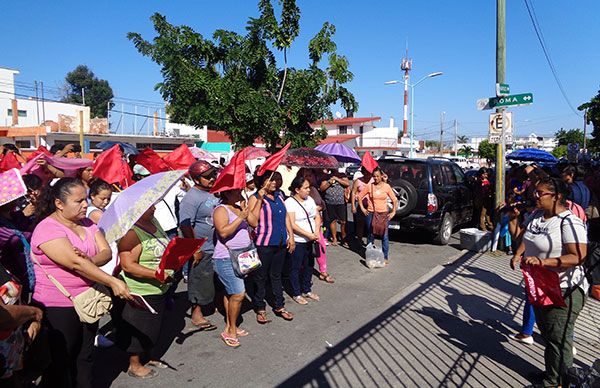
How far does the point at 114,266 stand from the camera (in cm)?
374

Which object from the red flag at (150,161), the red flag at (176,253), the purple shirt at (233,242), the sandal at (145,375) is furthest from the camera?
the red flag at (150,161)

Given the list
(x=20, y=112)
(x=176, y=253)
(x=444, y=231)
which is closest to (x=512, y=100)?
(x=444, y=231)

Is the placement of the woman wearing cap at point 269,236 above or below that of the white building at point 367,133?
below

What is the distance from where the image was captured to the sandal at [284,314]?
536 cm

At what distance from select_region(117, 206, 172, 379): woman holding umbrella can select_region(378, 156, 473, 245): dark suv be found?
6144 mm

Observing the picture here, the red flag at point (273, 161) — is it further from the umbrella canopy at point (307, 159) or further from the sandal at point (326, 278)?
the sandal at point (326, 278)

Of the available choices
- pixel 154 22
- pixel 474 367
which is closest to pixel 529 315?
pixel 474 367

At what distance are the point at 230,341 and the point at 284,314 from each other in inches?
37.3

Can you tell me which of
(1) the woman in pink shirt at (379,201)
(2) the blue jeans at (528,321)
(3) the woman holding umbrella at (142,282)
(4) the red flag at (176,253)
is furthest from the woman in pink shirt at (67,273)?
(1) the woman in pink shirt at (379,201)

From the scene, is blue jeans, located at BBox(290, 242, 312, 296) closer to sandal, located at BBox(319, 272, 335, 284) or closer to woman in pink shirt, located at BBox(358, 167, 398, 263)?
sandal, located at BBox(319, 272, 335, 284)

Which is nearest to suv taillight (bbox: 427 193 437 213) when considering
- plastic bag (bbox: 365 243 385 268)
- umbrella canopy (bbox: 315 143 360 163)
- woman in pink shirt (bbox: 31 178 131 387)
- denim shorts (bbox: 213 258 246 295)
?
plastic bag (bbox: 365 243 385 268)

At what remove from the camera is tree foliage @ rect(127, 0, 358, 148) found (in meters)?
11.4

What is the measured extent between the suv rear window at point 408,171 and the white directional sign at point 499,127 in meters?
1.50

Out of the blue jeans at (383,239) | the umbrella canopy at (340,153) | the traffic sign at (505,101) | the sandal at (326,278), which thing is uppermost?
the traffic sign at (505,101)
